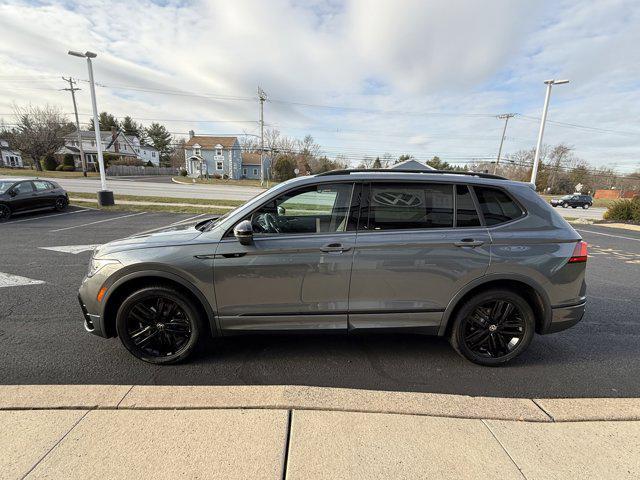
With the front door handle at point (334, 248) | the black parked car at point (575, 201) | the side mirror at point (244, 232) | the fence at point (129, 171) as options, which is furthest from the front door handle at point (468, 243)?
the fence at point (129, 171)

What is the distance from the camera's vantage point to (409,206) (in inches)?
112

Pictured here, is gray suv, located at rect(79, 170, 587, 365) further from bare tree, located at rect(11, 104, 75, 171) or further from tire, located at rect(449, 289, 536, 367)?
bare tree, located at rect(11, 104, 75, 171)

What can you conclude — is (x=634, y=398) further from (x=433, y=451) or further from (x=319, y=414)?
(x=319, y=414)

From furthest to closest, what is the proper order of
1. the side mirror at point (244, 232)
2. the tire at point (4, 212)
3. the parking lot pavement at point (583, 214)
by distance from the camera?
the parking lot pavement at point (583, 214), the tire at point (4, 212), the side mirror at point (244, 232)

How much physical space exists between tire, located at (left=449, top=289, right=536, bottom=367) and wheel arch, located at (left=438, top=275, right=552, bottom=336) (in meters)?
0.05

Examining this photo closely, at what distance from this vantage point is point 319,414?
226 cm

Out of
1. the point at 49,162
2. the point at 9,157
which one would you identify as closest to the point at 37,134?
the point at 49,162

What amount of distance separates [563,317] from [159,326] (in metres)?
3.68

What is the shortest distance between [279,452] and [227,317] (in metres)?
1.20

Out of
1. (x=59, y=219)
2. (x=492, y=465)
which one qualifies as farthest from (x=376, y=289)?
(x=59, y=219)

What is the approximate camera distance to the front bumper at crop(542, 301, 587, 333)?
2.87 m

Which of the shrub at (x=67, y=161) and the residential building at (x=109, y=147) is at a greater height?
the residential building at (x=109, y=147)

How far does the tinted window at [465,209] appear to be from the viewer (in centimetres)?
283

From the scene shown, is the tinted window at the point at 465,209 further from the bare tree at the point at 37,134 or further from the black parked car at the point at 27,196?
the bare tree at the point at 37,134
